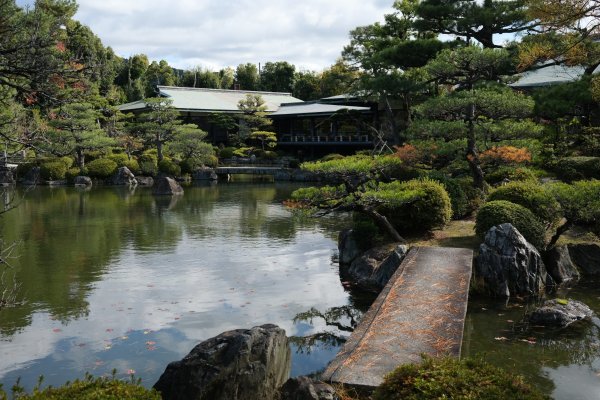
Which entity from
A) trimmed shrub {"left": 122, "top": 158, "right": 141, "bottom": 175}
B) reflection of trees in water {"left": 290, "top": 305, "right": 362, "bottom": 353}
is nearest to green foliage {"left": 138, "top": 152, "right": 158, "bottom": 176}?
trimmed shrub {"left": 122, "top": 158, "right": 141, "bottom": 175}

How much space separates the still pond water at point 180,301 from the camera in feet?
26.7

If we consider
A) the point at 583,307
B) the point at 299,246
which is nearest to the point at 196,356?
the point at 583,307

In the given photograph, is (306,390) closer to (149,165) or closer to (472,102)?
(472,102)

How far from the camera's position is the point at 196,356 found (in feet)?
19.7

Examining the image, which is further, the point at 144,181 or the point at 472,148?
the point at 144,181

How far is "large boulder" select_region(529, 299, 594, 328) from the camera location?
9500 mm

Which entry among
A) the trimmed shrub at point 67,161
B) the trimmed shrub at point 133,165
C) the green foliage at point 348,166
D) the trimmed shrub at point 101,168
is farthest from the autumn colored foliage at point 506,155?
the trimmed shrub at point 67,161

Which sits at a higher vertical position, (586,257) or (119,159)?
(119,159)

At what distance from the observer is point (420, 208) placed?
13.6 meters

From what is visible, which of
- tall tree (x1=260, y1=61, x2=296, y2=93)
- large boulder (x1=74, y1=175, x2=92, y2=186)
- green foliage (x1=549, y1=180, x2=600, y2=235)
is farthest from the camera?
tall tree (x1=260, y1=61, x2=296, y2=93)

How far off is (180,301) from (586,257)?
9251 mm

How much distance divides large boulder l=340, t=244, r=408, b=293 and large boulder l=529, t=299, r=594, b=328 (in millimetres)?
3050

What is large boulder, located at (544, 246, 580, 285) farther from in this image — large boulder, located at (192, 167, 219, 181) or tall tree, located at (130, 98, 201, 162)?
tall tree, located at (130, 98, 201, 162)

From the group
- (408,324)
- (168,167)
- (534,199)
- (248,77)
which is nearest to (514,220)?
(534,199)
